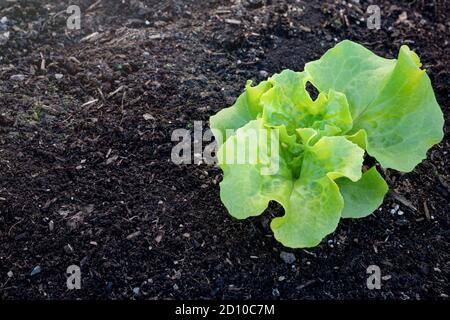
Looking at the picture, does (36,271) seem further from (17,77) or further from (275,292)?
(17,77)

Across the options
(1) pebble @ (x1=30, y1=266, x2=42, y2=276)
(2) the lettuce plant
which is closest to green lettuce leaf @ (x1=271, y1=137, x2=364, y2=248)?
(2) the lettuce plant

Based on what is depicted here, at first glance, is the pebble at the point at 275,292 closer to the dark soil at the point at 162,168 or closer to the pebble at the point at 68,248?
the dark soil at the point at 162,168

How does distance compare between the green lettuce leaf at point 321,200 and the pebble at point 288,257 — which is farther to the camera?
the pebble at point 288,257

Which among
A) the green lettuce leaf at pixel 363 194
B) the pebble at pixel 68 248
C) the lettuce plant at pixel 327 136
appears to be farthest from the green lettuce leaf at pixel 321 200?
the pebble at pixel 68 248

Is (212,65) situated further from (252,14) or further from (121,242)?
(121,242)

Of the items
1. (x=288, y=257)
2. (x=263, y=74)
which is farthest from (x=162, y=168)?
(x=263, y=74)

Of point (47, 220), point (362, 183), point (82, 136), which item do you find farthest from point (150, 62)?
point (362, 183)

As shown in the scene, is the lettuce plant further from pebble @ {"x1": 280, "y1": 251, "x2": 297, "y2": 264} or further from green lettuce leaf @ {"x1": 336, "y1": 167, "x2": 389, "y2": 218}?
pebble @ {"x1": 280, "y1": 251, "x2": 297, "y2": 264}

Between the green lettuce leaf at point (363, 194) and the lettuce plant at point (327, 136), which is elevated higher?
the lettuce plant at point (327, 136)
